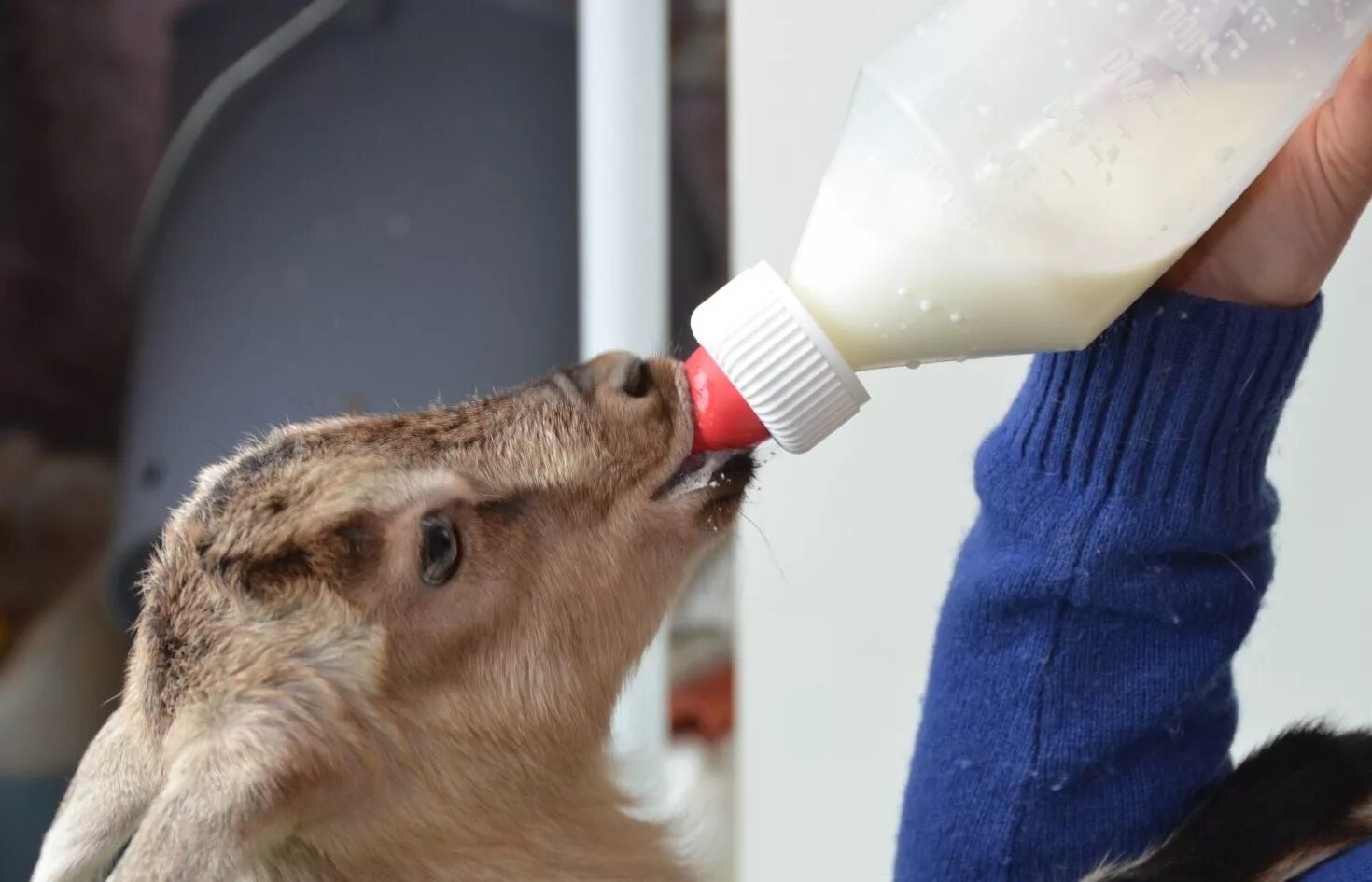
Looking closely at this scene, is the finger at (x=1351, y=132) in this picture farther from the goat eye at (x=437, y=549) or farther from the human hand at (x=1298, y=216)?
the goat eye at (x=437, y=549)

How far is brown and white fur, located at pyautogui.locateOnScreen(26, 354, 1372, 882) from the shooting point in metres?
0.61

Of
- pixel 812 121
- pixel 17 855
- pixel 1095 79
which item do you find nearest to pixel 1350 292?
pixel 812 121

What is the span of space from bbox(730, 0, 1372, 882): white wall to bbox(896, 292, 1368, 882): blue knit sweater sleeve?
42 centimetres

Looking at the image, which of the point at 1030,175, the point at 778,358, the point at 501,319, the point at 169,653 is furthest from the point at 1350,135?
the point at 501,319

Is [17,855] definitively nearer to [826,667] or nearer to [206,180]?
[206,180]

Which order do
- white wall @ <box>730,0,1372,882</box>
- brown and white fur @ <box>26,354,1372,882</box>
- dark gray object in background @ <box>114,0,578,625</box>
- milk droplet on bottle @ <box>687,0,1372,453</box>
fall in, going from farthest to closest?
1. dark gray object in background @ <box>114,0,578,625</box>
2. white wall @ <box>730,0,1372,882</box>
3. brown and white fur @ <box>26,354,1372,882</box>
4. milk droplet on bottle @ <box>687,0,1372,453</box>

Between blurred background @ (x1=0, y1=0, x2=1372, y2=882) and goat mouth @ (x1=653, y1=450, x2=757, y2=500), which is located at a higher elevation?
blurred background @ (x1=0, y1=0, x2=1372, y2=882)

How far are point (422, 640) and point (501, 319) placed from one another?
79 centimetres

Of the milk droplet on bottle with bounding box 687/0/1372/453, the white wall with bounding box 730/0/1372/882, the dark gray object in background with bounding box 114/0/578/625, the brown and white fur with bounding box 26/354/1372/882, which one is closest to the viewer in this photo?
the milk droplet on bottle with bounding box 687/0/1372/453

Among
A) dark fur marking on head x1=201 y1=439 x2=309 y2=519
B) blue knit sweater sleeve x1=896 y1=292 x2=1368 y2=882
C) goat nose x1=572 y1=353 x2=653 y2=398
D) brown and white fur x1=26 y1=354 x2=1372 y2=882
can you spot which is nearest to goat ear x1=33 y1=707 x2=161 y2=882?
brown and white fur x1=26 y1=354 x2=1372 y2=882

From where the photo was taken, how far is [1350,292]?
0.99 metres

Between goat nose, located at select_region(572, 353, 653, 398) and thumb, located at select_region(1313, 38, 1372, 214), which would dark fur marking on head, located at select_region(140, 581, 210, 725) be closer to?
goat nose, located at select_region(572, 353, 653, 398)

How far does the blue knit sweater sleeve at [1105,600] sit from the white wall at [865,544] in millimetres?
420

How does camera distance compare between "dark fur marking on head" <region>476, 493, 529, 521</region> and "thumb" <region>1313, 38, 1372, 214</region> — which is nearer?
"thumb" <region>1313, 38, 1372, 214</region>
